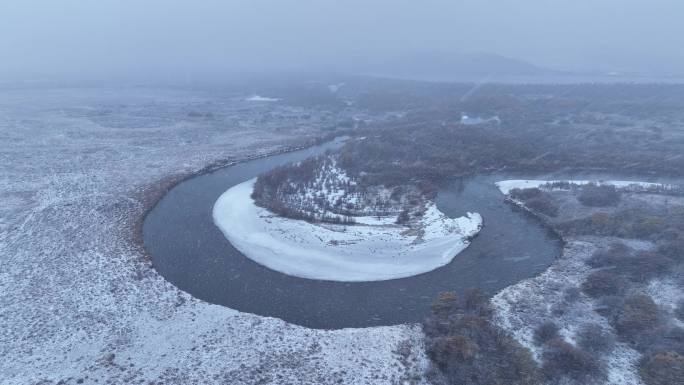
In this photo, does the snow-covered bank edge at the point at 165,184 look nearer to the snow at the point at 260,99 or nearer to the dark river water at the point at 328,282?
the dark river water at the point at 328,282

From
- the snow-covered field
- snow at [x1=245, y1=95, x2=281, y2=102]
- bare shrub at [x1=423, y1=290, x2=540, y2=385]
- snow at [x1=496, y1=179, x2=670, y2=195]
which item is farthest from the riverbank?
snow at [x1=245, y1=95, x2=281, y2=102]

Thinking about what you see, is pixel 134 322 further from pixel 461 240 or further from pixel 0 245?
pixel 461 240

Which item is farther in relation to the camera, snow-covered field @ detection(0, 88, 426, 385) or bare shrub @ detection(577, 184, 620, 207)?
bare shrub @ detection(577, 184, 620, 207)

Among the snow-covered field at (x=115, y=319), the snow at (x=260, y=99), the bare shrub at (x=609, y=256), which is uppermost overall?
the snow at (x=260, y=99)

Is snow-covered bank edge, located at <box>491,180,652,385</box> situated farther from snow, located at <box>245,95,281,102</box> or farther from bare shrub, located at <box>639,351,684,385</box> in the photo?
snow, located at <box>245,95,281,102</box>

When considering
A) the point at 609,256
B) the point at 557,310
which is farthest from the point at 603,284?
the point at 557,310

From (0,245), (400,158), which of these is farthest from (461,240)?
(0,245)

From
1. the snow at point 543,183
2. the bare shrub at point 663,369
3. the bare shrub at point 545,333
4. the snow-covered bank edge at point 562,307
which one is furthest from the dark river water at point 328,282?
the bare shrub at point 663,369
